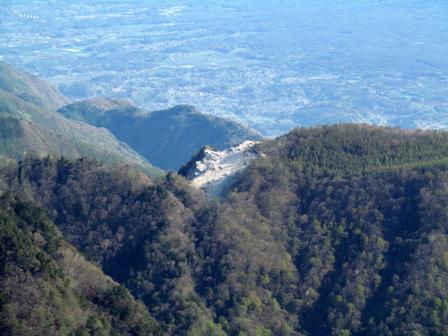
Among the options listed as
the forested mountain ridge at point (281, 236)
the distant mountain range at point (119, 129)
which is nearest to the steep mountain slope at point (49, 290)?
the forested mountain ridge at point (281, 236)

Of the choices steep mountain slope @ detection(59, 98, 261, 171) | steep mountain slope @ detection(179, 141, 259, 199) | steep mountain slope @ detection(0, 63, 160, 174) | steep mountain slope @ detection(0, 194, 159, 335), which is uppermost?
steep mountain slope @ detection(0, 194, 159, 335)

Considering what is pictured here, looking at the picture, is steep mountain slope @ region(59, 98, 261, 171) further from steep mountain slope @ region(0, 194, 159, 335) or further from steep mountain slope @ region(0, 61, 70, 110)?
steep mountain slope @ region(0, 194, 159, 335)

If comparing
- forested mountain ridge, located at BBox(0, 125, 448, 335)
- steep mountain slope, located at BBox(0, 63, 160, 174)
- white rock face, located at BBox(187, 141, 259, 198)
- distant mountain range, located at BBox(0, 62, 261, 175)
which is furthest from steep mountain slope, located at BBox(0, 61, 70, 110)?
forested mountain ridge, located at BBox(0, 125, 448, 335)

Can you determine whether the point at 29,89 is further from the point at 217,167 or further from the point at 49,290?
the point at 49,290

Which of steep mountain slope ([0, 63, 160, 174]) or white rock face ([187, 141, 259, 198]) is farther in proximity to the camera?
steep mountain slope ([0, 63, 160, 174])

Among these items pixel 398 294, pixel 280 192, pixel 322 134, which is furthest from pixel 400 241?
pixel 322 134

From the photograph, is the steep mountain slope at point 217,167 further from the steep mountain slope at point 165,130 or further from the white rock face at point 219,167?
the steep mountain slope at point 165,130
